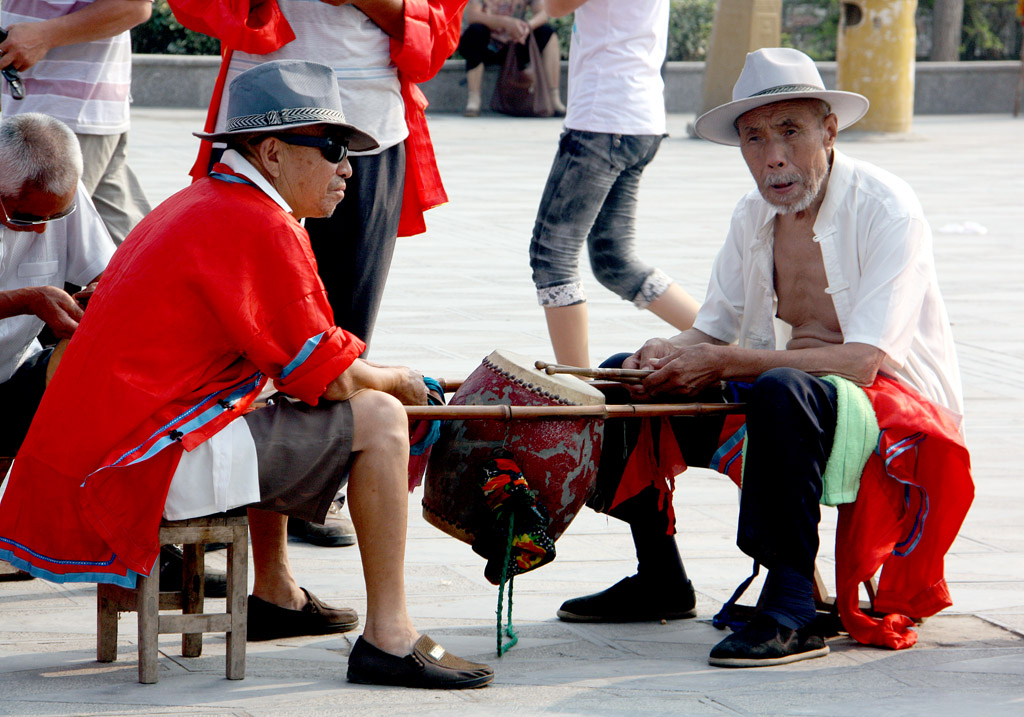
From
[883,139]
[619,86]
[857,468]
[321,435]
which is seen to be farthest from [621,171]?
[883,139]

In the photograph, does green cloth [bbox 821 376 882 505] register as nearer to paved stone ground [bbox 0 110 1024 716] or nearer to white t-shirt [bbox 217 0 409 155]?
paved stone ground [bbox 0 110 1024 716]

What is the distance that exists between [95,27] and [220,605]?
1.85 meters

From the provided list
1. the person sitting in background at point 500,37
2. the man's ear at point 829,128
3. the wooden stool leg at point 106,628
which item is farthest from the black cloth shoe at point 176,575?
the person sitting in background at point 500,37

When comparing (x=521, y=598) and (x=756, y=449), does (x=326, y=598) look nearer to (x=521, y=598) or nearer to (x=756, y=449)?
(x=521, y=598)

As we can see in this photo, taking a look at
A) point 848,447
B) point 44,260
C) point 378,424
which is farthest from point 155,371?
point 848,447

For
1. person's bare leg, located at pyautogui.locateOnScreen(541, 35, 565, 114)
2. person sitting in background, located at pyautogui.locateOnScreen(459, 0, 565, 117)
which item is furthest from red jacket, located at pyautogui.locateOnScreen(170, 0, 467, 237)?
person's bare leg, located at pyautogui.locateOnScreen(541, 35, 565, 114)

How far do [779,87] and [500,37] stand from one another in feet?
47.8

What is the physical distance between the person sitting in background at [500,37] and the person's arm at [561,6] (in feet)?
39.9

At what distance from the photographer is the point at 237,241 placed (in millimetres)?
3029

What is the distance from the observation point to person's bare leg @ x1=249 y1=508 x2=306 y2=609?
348 centimetres

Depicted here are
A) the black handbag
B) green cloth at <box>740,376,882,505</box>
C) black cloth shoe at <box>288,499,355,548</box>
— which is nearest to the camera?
green cloth at <box>740,376,882,505</box>

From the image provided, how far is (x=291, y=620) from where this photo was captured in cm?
350

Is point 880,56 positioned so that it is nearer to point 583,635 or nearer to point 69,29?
point 69,29

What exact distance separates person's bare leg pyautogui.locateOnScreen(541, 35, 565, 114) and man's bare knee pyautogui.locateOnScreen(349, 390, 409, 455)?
15.4 metres
